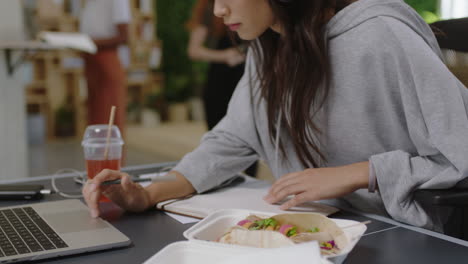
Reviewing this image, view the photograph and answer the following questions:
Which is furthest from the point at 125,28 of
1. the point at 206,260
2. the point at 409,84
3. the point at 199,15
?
the point at 206,260

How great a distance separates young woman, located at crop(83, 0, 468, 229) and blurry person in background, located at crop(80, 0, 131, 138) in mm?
2209

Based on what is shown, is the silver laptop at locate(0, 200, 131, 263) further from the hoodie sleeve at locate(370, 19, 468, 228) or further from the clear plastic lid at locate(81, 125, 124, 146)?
the hoodie sleeve at locate(370, 19, 468, 228)

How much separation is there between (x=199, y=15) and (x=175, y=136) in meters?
2.77

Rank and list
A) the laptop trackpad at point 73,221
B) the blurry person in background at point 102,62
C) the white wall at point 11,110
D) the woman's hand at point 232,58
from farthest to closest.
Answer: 1. the blurry person in background at point 102,62
2. the white wall at point 11,110
3. the woman's hand at point 232,58
4. the laptop trackpad at point 73,221

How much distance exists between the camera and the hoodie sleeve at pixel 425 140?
3.15 ft

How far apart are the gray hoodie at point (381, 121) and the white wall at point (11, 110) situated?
82.1 inches

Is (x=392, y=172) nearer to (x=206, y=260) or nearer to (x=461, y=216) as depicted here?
(x=461, y=216)

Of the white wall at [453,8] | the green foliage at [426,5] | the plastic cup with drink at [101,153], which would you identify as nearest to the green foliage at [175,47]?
the green foliage at [426,5]

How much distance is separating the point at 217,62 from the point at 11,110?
1206 millimetres

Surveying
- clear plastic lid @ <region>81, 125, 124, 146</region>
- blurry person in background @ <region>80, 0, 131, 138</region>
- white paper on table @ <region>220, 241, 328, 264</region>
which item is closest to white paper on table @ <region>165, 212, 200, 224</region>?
clear plastic lid @ <region>81, 125, 124, 146</region>

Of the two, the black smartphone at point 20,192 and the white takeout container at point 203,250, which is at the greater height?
the white takeout container at point 203,250

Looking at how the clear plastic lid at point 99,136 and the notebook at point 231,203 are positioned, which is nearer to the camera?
the notebook at point 231,203

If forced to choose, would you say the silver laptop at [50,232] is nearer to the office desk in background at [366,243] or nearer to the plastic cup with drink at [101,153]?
the office desk in background at [366,243]

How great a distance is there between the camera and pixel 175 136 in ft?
18.1
